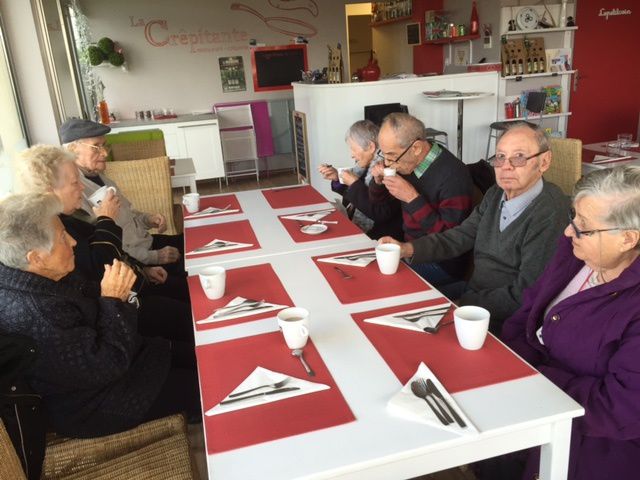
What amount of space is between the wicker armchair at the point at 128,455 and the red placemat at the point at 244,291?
0.32m

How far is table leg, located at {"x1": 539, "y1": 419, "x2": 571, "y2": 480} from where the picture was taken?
1059 mm

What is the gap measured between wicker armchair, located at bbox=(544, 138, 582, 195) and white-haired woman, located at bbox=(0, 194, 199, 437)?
89.6 inches

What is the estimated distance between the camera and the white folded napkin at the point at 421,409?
100 centimetres

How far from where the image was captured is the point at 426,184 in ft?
7.73

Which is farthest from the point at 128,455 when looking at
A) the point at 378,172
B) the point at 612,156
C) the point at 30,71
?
the point at 612,156

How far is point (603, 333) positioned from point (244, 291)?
1.03m

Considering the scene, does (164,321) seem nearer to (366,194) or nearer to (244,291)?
(244,291)

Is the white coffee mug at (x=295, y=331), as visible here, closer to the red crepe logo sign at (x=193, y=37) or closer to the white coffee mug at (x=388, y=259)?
the white coffee mug at (x=388, y=259)

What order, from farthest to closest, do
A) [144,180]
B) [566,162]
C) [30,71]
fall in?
[144,180]
[30,71]
[566,162]

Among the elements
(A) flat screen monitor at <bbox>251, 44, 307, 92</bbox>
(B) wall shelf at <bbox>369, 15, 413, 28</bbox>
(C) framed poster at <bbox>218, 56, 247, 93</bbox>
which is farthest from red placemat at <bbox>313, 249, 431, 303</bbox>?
(B) wall shelf at <bbox>369, 15, 413, 28</bbox>

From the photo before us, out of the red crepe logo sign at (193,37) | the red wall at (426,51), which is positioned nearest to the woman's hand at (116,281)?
the red crepe logo sign at (193,37)

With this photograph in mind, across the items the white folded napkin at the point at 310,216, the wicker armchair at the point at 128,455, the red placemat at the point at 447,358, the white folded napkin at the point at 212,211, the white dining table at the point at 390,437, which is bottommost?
the wicker armchair at the point at 128,455

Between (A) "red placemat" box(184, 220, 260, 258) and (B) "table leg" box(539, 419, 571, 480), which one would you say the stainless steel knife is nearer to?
(B) "table leg" box(539, 419, 571, 480)

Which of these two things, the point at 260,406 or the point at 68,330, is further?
the point at 68,330
